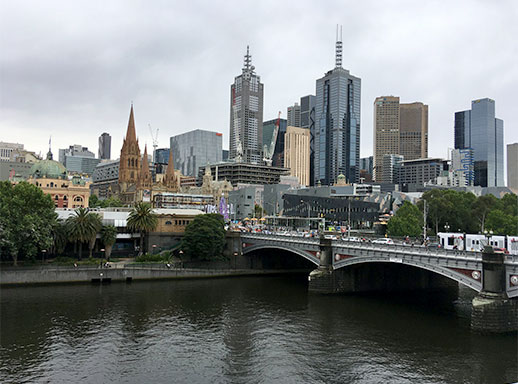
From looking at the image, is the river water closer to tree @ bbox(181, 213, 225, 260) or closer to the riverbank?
the riverbank

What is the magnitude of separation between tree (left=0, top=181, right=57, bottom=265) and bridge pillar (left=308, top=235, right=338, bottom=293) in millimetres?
Result: 50330

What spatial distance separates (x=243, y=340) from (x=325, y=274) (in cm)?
2861

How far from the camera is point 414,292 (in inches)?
3135

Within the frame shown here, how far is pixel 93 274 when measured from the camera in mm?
84312

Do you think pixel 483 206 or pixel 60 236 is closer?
pixel 60 236

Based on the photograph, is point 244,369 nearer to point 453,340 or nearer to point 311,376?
point 311,376

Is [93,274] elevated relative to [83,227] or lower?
lower

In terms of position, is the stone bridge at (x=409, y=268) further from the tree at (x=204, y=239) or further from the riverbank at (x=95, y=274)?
the riverbank at (x=95, y=274)

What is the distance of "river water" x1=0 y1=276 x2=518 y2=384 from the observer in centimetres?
4066

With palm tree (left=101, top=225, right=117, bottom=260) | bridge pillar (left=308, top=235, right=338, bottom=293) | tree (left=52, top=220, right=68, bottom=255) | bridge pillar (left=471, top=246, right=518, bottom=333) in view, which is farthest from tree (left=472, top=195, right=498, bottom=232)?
Answer: tree (left=52, top=220, right=68, bottom=255)

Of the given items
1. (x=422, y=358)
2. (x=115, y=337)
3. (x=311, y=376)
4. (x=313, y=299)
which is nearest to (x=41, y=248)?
(x=115, y=337)

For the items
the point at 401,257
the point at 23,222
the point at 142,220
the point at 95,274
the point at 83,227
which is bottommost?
the point at 95,274

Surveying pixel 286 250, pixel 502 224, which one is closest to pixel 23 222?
pixel 286 250

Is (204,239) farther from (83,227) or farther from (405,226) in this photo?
(405,226)
